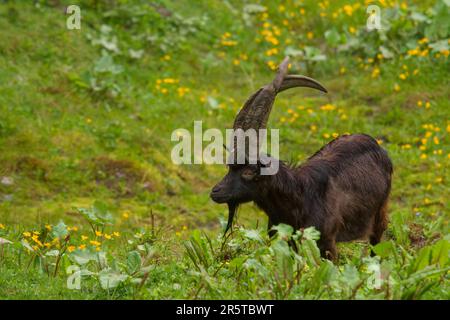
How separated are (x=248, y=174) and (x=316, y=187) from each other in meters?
0.64

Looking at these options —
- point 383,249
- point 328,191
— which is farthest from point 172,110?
point 383,249

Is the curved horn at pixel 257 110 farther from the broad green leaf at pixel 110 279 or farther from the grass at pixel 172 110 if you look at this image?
the broad green leaf at pixel 110 279

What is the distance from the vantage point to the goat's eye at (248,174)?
775 centimetres

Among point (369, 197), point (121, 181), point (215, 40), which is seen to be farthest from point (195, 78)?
point (369, 197)

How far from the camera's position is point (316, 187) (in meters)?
7.97

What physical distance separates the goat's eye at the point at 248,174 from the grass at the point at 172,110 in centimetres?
57

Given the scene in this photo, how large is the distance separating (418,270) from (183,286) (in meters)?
1.59

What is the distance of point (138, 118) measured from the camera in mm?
13195

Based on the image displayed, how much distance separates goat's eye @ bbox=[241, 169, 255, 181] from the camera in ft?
25.4

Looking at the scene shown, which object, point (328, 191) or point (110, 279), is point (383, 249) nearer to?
point (328, 191)

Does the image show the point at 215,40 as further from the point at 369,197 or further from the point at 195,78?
the point at 369,197

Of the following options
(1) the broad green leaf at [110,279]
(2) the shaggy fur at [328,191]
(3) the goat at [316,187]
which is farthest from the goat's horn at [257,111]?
(1) the broad green leaf at [110,279]
